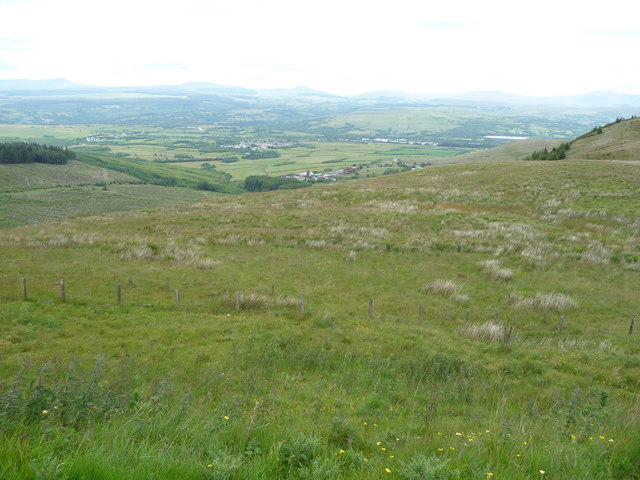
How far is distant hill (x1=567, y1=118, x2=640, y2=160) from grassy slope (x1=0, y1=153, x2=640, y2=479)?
88.9ft

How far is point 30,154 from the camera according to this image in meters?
121

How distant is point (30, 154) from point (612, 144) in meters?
149

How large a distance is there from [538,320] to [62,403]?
16.0 meters

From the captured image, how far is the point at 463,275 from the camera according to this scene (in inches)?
843

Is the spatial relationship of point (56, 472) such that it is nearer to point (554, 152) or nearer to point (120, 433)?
point (120, 433)

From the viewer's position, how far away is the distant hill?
57.7 metres

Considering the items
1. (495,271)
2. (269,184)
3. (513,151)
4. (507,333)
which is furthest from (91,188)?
(513,151)

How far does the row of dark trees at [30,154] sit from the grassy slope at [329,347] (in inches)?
4348

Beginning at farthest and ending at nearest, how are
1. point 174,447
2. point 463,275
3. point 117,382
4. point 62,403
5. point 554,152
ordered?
point 554,152
point 463,275
point 117,382
point 62,403
point 174,447

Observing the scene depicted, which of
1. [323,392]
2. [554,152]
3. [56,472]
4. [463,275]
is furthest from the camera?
[554,152]

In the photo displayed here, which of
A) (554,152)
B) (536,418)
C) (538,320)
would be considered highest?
(554,152)

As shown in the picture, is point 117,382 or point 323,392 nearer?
point 117,382

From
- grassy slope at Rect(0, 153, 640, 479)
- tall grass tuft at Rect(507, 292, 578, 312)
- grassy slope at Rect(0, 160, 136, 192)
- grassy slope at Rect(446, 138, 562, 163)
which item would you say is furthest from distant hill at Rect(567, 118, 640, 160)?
grassy slope at Rect(0, 160, 136, 192)

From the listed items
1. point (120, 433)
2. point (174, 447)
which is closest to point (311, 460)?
point (174, 447)
